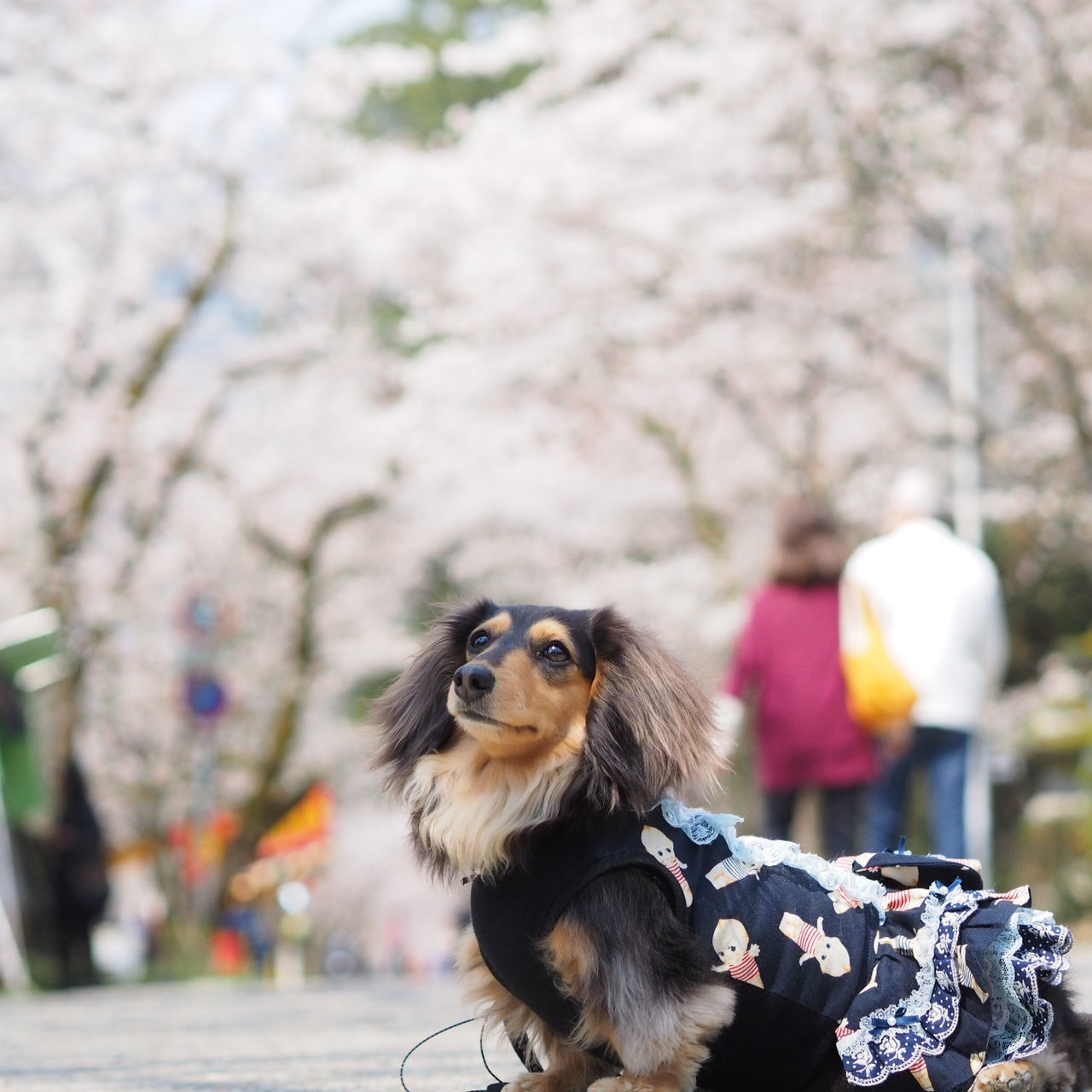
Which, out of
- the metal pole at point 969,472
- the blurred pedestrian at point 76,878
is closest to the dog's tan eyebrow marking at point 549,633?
the blurred pedestrian at point 76,878

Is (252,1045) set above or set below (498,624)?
below

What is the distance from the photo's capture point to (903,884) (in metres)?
2.97

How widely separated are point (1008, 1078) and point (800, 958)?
386mm

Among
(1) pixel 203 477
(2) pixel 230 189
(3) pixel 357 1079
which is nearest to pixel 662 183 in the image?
(2) pixel 230 189

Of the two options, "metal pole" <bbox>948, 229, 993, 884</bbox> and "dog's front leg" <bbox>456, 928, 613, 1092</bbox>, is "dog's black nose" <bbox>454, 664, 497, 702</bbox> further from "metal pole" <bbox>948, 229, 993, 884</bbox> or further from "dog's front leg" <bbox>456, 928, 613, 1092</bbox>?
"metal pole" <bbox>948, 229, 993, 884</bbox>

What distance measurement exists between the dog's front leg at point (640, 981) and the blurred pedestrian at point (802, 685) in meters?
3.36

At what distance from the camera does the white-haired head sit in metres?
6.09

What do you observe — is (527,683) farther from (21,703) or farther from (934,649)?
(21,703)

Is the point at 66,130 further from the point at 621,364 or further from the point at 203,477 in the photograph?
the point at 621,364

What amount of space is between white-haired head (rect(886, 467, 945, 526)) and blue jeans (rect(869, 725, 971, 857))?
86 centimetres

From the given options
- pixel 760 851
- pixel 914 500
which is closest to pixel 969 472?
pixel 914 500

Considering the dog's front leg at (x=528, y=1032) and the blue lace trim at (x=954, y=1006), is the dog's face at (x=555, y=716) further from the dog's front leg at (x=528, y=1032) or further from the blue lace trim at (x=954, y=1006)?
the blue lace trim at (x=954, y=1006)

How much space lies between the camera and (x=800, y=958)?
2.63m

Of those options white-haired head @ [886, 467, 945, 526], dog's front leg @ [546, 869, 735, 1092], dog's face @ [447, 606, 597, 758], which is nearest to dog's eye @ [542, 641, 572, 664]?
dog's face @ [447, 606, 597, 758]
